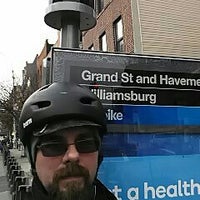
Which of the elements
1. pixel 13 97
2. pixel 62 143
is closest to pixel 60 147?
pixel 62 143

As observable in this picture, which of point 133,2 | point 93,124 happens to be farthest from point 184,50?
point 93,124

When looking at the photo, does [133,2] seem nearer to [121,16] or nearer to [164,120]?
[121,16]

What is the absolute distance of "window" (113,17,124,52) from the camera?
13938mm

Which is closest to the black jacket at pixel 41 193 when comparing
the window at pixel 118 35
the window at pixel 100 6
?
the window at pixel 118 35

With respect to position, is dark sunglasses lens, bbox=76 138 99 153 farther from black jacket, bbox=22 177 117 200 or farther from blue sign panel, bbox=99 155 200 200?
blue sign panel, bbox=99 155 200 200

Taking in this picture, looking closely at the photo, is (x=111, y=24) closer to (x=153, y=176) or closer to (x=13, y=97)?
(x=153, y=176)

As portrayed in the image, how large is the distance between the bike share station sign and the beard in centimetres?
98

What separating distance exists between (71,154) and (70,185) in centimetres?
13

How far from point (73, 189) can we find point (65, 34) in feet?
4.83

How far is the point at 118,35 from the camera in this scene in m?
14.3

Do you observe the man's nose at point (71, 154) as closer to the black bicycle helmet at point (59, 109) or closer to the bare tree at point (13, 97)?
the black bicycle helmet at point (59, 109)

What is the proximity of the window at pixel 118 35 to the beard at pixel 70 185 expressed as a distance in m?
12.6

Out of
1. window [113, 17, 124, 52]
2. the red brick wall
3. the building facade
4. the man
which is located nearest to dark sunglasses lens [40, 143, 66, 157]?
the man

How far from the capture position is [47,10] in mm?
2633
